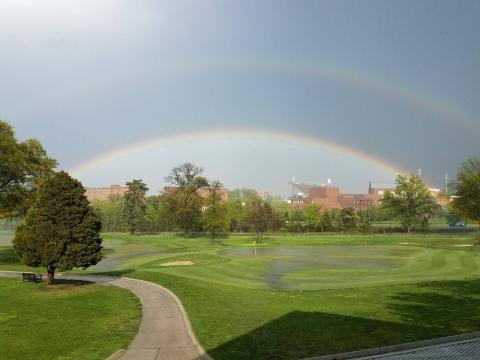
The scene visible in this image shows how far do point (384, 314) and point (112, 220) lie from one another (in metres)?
141

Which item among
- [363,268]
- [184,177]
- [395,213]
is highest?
[184,177]

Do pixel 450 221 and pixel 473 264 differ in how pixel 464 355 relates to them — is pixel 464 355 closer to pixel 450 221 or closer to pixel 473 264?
pixel 473 264

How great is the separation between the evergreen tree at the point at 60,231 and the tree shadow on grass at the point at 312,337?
14.8 meters

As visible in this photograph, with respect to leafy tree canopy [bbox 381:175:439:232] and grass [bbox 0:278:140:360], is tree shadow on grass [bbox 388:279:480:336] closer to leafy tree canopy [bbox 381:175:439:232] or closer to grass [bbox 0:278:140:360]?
grass [bbox 0:278:140:360]

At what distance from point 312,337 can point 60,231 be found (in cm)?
1848

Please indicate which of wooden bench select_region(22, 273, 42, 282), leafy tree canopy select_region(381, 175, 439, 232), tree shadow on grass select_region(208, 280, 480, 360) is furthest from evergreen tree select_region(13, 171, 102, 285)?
leafy tree canopy select_region(381, 175, 439, 232)

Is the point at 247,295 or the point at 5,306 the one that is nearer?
the point at 5,306

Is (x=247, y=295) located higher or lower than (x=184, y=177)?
lower

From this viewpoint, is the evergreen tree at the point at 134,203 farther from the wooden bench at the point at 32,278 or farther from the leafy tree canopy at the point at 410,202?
the wooden bench at the point at 32,278

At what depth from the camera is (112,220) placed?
151250 mm

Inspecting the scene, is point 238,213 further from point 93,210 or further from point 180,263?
point 93,210

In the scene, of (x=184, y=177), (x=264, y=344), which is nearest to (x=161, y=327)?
(x=264, y=344)

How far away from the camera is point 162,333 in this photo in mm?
17078

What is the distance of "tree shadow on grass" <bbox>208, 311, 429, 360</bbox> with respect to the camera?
1484cm
